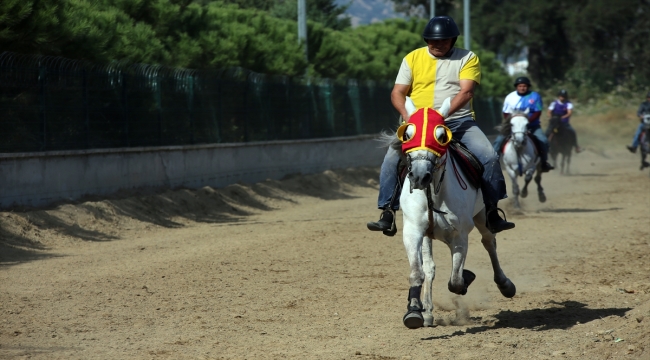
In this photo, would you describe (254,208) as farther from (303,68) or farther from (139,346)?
(139,346)

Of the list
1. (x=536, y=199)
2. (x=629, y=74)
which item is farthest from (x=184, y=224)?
(x=629, y=74)

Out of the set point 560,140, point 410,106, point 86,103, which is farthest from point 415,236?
point 560,140

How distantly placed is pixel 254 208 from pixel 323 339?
12711 mm

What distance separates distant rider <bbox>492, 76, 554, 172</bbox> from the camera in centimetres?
1872

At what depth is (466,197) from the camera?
8008 millimetres

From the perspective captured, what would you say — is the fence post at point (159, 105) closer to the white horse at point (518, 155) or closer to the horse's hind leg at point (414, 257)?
the white horse at point (518, 155)

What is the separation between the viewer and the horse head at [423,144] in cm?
702

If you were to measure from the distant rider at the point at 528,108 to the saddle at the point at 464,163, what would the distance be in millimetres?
10361

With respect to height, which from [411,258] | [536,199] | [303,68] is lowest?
[536,199]

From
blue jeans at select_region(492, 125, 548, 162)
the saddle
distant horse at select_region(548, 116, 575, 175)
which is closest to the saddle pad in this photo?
the saddle

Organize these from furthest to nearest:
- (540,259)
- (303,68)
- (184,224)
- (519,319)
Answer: (303,68) → (184,224) → (540,259) → (519,319)

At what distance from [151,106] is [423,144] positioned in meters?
12.7

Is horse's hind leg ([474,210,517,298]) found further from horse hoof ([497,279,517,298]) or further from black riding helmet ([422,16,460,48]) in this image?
black riding helmet ([422,16,460,48])

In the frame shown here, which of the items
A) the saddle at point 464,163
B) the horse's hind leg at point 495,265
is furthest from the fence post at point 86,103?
the saddle at point 464,163
